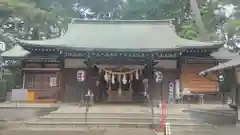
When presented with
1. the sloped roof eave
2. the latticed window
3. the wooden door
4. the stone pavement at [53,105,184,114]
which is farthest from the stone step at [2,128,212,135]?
the sloped roof eave

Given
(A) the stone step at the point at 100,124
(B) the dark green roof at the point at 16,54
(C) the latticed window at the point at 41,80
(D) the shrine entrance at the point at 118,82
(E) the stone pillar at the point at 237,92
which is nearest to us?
(E) the stone pillar at the point at 237,92

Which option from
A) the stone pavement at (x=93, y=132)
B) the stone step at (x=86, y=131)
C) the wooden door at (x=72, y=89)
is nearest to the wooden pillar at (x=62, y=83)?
the wooden door at (x=72, y=89)

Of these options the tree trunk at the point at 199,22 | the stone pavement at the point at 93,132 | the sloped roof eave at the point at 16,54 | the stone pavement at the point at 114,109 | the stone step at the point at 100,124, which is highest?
the tree trunk at the point at 199,22

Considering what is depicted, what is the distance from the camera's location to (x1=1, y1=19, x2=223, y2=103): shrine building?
64.8 feet

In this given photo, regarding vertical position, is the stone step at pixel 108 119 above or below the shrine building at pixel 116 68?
below

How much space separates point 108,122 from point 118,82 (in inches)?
220

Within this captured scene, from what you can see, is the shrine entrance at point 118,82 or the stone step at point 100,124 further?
the shrine entrance at point 118,82

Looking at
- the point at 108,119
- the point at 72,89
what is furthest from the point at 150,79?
the point at 108,119

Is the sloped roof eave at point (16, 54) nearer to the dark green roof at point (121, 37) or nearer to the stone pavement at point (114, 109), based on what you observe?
the dark green roof at point (121, 37)

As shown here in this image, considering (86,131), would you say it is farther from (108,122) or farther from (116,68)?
(116,68)

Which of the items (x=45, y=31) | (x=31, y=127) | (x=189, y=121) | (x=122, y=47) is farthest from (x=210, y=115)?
(x=45, y=31)

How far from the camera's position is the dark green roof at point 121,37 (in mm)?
19922

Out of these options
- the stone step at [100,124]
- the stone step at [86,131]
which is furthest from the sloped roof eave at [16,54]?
the stone step at [86,131]

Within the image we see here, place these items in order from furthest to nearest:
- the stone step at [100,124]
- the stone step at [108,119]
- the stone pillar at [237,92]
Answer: the stone step at [108,119] < the stone step at [100,124] < the stone pillar at [237,92]
